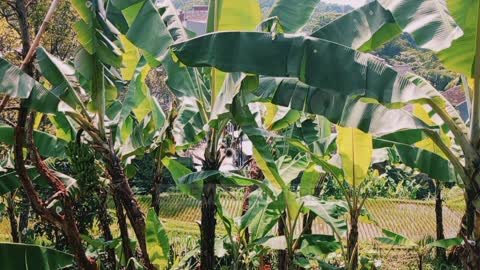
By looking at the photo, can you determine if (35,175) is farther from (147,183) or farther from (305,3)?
(147,183)

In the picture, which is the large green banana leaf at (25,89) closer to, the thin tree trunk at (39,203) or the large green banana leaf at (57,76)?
the thin tree trunk at (39,203)

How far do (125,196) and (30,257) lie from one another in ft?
2.52

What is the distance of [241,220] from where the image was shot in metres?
4.36

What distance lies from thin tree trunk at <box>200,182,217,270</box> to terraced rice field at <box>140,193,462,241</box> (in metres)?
4.84

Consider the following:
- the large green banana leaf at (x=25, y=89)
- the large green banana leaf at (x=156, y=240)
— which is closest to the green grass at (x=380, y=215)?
the large green banana leaf at (x=156, y=240)

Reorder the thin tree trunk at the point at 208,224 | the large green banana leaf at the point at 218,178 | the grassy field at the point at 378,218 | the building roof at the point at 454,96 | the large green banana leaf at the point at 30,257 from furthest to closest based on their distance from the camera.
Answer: the building roof at the point at 454,96 < the grassy field at the point at 378,218 < the thin tree trunk at the point at 208,224 < the large green banana leaf at the point at 218,178 < the large green banana leaf at the point at 30,257

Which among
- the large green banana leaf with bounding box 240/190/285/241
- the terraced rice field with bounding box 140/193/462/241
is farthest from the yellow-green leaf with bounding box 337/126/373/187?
the terraced rice field with bounding box 140/193/462/241

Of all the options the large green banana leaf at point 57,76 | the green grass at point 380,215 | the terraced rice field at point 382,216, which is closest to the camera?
the large green banana leaf at point 57,76

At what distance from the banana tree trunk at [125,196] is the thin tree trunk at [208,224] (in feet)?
1.49

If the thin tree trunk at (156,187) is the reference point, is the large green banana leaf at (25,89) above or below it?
above

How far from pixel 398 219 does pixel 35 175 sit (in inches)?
307

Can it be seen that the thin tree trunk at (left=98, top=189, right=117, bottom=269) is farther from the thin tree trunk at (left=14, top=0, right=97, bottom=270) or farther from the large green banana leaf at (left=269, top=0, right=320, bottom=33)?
the large green banana leaf at (left=269, top=0, right=320, bottom=33)

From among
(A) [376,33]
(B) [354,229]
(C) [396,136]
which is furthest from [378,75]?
(B) [354,229]

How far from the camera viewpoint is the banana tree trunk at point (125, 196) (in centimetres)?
367
